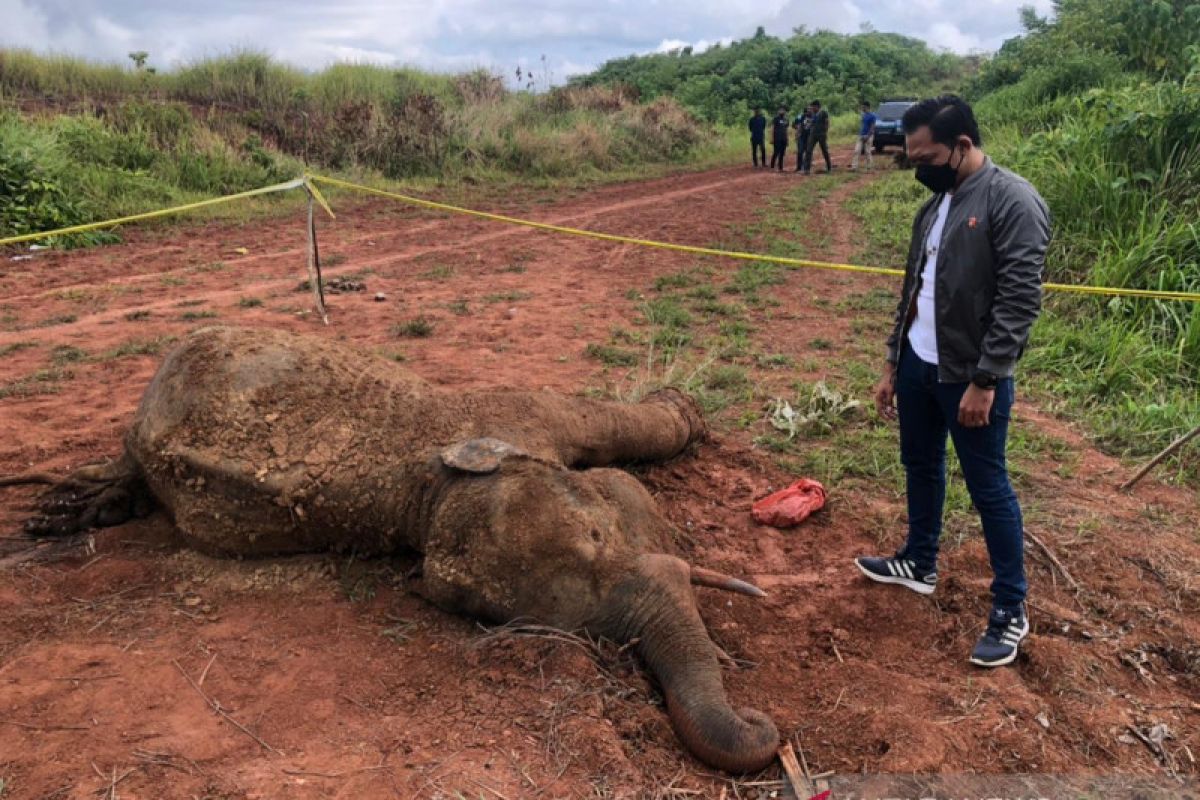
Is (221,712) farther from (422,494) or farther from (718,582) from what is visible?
(718,582)

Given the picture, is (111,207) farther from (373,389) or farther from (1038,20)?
(1038,20)

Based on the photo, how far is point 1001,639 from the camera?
9.50 feet

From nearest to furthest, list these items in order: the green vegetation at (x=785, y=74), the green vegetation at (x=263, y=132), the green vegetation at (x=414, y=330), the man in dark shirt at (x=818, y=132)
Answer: the green vegetation at (x=414, y=330)
the green vegetation at (x=263, y=132)
the man in dark shirt at (x=818, y=132)
the green vegetation at (x=785, y=74)

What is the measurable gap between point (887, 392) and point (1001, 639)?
1.10 m

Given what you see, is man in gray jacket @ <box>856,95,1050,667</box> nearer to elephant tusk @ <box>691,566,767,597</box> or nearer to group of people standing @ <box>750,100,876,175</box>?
elephant tusk @ <box>691,566,767,597</box>

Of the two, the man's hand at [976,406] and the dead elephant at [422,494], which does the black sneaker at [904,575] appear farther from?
the man's hand at [976,406]

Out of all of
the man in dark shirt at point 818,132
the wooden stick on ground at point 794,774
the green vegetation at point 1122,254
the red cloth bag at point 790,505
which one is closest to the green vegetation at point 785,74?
the man in dark shirt at point 818,132

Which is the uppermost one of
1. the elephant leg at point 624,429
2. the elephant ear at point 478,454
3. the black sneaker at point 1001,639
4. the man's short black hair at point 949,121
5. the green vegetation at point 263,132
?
the green vegetation at point 263,132

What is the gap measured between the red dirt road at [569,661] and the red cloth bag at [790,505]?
0.09m

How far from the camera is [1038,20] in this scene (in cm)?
2936

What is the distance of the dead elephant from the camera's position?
8.78 feet

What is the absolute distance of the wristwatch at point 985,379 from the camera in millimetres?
2602

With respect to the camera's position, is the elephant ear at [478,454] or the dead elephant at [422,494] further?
the elephant ear at [478,454]

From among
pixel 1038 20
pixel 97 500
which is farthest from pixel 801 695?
pixel 1038 20
